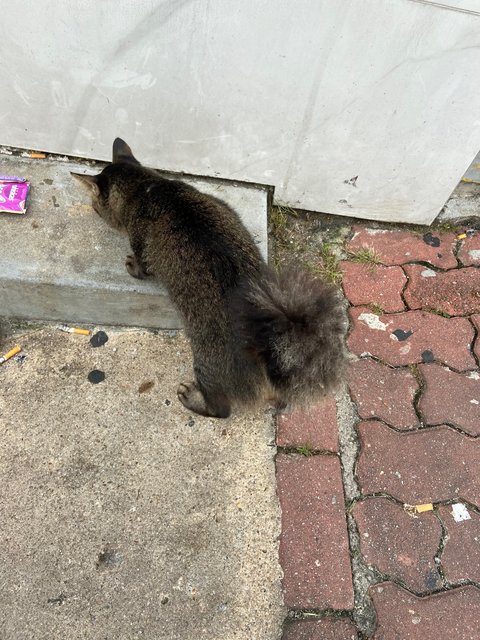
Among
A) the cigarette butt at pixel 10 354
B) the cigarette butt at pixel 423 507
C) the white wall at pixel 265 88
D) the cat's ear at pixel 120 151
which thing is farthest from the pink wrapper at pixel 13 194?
the cigarette butt at pixel 423 507

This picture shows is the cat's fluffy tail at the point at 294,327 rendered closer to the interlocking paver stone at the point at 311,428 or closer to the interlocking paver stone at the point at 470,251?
the interlocking paver stone at the point at 311,428

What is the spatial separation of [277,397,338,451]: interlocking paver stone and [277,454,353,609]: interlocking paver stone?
64 millimetres

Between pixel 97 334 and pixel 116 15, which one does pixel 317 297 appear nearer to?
pixel 97 334

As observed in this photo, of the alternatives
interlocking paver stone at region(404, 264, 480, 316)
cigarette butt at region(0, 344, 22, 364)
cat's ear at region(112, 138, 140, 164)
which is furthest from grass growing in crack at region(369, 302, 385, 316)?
cigarette butt at region(0, 344, 22, 364)

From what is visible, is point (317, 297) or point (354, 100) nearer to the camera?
point (317, 297)

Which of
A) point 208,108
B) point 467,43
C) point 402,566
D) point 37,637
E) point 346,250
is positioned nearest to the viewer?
point 37,637

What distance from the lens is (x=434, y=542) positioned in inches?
76.1

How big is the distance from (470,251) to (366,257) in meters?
0.70

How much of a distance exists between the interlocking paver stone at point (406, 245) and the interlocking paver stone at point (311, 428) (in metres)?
1.09

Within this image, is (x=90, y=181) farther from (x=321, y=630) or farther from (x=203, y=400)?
(x=321, y=630)

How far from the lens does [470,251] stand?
2875 millimetres

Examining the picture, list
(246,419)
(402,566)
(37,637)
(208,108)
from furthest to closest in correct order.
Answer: (208,108) → (246,419) → (402,566) → (37,637)

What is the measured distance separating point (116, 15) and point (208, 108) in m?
0.57

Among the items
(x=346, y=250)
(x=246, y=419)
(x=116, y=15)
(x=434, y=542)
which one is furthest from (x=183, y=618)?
(x=116, y=15)
